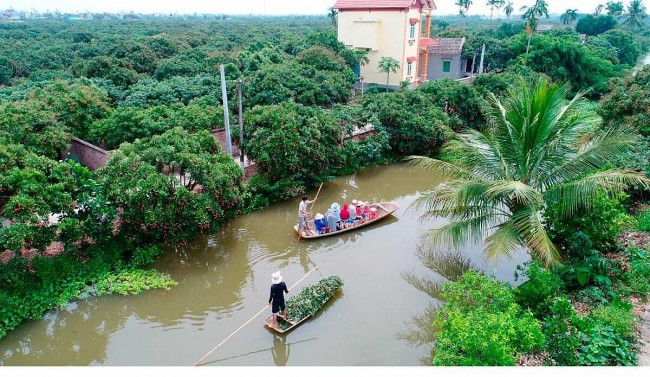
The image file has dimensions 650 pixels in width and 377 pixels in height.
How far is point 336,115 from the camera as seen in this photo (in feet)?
54.2

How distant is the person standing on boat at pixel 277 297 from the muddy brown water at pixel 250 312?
15.1 inches

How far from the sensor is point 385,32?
87.0 ft

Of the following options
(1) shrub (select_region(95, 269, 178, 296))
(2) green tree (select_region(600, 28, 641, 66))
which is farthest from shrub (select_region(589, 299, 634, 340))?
(2) green tree (select_region(600, 28, 641, 66))

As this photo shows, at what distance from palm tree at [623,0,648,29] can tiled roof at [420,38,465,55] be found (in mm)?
36823

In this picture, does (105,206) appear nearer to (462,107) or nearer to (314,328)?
(314,328)

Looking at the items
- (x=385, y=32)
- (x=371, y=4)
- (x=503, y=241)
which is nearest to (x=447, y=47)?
(x=385, y=32)

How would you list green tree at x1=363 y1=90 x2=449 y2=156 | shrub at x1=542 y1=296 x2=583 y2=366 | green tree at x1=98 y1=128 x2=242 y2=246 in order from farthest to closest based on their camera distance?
green tree at x1=363 y1=90 x2=449 y2=156, green tree at x1=98 y1=128 x2=242 y2=246, shrub at x1=542 y1=296 x2=583 y2=366

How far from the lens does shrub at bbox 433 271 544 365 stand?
18.7ft

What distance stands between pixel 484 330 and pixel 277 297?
364 cm

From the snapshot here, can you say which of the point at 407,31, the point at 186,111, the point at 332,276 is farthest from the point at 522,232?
the point at 407,31

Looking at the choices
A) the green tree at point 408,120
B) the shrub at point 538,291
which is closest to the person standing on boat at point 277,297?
the shrub at point 538,291

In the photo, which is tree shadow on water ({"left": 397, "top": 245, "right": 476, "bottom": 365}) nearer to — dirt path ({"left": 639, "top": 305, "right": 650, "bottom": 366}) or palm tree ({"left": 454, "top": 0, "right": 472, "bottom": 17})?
dirt path ({"left": 639, "top": 305, "right": 650, "bottom": 366})

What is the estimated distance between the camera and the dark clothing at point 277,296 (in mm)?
7906

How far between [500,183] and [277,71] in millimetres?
12081
